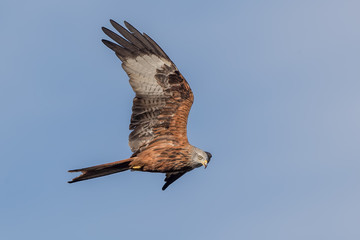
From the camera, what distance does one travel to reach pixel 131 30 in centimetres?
1196

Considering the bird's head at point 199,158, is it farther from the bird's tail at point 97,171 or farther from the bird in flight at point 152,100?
the bird's tail at point 97,171

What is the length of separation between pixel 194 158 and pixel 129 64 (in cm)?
273

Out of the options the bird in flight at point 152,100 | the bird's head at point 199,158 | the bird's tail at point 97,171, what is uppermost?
the bird in flight at point 152,100

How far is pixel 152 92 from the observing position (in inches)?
472

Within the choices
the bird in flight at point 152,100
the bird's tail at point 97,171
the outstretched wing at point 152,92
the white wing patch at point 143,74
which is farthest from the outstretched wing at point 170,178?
the white wing patch at point 143,74

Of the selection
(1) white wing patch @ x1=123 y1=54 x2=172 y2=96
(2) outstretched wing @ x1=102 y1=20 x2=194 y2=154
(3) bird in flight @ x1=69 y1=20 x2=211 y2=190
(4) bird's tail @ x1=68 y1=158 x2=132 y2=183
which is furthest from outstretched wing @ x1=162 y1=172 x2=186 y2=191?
(1) white wing patch @ x1=123 y1=54 x2=172 y2=96

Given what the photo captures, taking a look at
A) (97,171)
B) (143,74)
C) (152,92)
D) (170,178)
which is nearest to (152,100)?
(152,92)

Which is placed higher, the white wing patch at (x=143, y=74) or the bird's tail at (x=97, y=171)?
the white wing patch at (x=143, y=74)

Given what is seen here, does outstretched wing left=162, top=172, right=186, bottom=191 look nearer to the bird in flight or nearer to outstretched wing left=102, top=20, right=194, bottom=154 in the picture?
the bird in flight

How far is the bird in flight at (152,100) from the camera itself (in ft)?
38.8

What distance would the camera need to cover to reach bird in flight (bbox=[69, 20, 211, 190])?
1182 cm

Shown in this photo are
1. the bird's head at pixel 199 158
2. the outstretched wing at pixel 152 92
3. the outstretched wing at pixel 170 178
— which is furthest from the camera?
the outstretched wing at pixel 170 178

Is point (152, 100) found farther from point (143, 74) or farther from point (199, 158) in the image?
point (199, 158)

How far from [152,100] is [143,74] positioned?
0.66 meters
